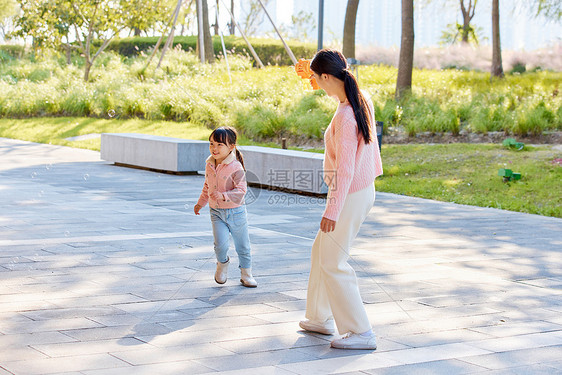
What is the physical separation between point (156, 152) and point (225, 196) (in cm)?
909

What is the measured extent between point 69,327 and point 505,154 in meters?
11.0

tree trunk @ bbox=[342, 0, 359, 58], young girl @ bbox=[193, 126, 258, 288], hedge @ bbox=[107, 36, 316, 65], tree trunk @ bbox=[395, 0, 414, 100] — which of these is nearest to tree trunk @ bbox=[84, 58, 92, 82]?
hedge @ bbox=[107, 36, 316, 65]

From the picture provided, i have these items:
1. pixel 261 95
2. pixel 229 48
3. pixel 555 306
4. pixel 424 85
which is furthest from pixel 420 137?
pixel 229 48

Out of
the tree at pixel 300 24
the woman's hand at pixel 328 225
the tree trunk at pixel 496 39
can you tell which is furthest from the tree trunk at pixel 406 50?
the tree at pixel 300 24

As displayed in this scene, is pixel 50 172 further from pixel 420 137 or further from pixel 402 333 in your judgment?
pixel 402 333

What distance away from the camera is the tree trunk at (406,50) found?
747 inches

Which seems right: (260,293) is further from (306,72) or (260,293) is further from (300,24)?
(300,24)

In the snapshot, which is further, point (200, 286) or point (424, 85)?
point (424, 85)

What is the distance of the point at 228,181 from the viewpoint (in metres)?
5.64

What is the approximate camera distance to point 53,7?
1089 inches

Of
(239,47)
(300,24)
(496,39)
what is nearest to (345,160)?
(496,39)

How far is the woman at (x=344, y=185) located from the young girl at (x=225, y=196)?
1.27m

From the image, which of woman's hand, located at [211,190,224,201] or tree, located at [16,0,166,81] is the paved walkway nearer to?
woman's hand, located at [211,190,224,201]

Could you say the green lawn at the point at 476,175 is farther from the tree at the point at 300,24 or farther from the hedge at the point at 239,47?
the tree at the point at 300,24
